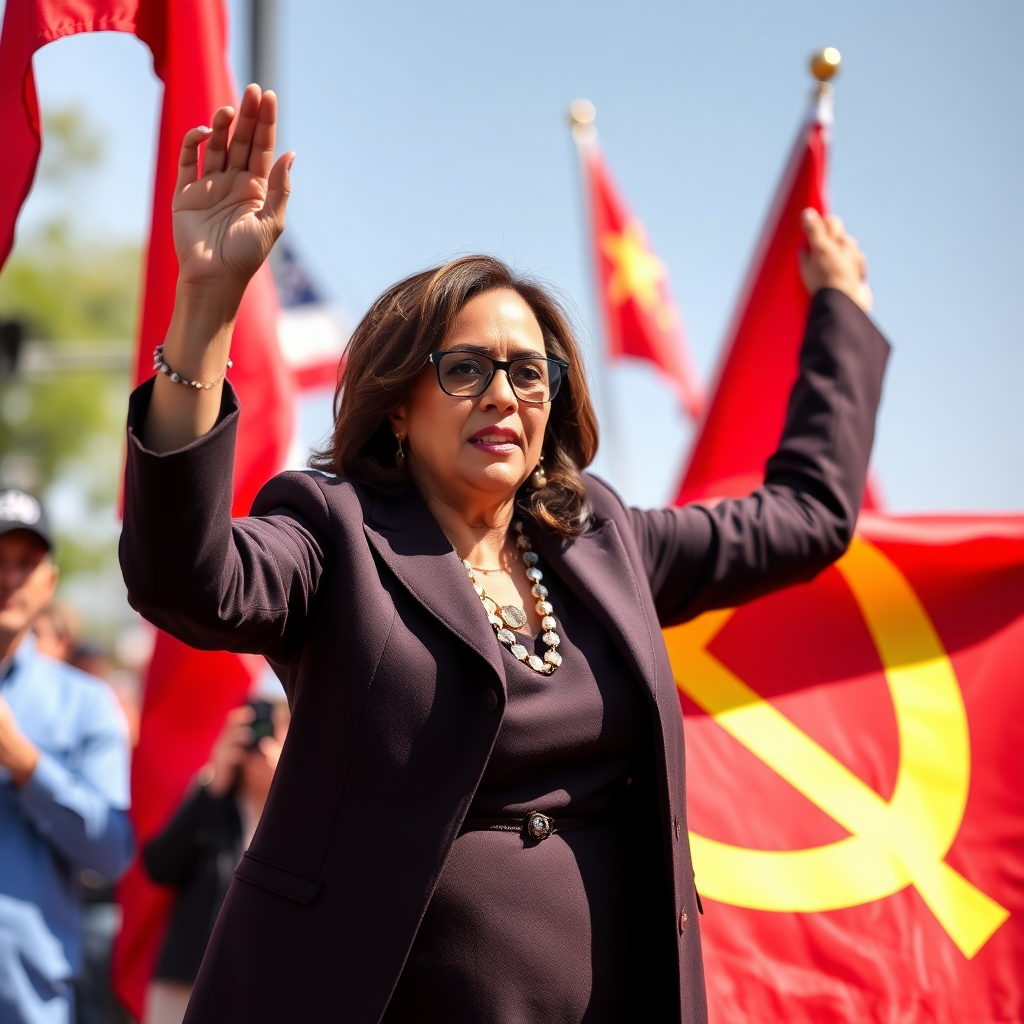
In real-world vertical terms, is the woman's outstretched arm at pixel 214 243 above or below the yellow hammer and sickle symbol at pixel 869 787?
above

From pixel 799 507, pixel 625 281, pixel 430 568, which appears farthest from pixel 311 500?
pixel 625 281

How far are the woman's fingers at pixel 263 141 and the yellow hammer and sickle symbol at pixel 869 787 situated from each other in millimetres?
1993

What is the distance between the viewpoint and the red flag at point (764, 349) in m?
4.21

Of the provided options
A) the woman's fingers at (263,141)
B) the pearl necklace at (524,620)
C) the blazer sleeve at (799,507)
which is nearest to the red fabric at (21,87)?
the woman's fingers at (263,141)

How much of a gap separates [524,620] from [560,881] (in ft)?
1.60

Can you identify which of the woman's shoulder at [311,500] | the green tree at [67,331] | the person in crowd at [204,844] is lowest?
the green tree at [67,331]

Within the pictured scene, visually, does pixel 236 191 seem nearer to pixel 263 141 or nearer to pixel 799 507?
pixel 263 141

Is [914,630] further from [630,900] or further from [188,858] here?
[188,858]

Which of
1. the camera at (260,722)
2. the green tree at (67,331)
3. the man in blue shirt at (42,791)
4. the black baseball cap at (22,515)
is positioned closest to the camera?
the man in blue shirt at (42,791)

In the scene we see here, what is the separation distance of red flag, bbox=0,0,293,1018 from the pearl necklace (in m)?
1.30

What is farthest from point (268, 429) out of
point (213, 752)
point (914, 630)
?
point (914, 630)

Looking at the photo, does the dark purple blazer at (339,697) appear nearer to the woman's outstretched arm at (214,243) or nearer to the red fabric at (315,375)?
the woman's outstretched arm at (214,243)

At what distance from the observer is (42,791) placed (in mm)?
3814

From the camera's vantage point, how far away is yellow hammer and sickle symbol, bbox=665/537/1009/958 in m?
3.30
